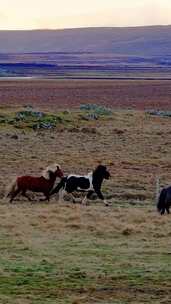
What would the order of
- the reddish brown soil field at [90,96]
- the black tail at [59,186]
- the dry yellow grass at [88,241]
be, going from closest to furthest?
the dry yellow grass at [88,241], the black tail at [59,186], the reddish brown soil field at [90,96]

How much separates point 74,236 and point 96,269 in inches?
129

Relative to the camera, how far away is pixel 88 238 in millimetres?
16344

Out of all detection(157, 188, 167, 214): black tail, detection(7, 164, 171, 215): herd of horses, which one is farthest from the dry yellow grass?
detection(7, 164, 171, 215): herd of horses

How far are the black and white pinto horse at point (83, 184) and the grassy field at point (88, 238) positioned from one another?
0.35m

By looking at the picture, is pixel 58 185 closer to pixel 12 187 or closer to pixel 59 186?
pixel 59 186

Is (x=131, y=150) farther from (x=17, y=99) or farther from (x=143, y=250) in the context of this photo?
(x=17, y=99)

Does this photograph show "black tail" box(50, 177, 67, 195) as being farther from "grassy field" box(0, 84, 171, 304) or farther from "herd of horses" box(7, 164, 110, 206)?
"grassy field" box(0, 84, 171, 304)

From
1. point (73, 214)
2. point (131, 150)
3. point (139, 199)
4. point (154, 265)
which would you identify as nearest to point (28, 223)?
point (73, 214)

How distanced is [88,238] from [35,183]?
222 inches

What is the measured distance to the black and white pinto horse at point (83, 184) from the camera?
71.9ft

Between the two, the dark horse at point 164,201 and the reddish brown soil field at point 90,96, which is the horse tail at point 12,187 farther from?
the reddish brown soil field at point 90,96

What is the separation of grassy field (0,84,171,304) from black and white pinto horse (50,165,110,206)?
0.35m

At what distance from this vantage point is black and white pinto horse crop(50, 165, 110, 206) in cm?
2192

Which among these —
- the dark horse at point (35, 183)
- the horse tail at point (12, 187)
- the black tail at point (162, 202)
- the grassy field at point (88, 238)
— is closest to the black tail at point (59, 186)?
the dark horse at point (35, 183)
